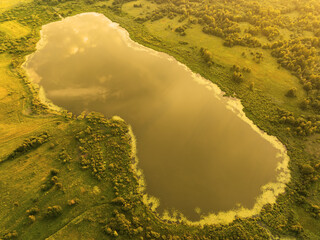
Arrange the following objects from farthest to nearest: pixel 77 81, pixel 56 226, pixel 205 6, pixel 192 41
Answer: pixel 205 6
pixel 192 41
pixel 77 81
pixel 56 226

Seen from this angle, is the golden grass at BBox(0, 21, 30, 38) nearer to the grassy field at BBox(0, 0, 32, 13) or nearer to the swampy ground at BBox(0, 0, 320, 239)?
the swampy ground at BBox(0, 0, 320, 239)

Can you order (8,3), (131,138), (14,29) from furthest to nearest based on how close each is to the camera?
1. (8,3)
2. (14,29)
3. (131,138)

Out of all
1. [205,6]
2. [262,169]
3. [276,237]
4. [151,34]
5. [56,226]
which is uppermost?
[205,6]

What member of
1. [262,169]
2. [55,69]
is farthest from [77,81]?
[262,169]

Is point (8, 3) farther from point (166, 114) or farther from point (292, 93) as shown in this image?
point (292, 93)

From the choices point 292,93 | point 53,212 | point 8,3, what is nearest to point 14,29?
point 8,3

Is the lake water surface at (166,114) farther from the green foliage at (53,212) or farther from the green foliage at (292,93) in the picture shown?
the green foliage at (292,93)

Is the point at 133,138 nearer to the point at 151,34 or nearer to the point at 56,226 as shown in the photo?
the point at 56,226
